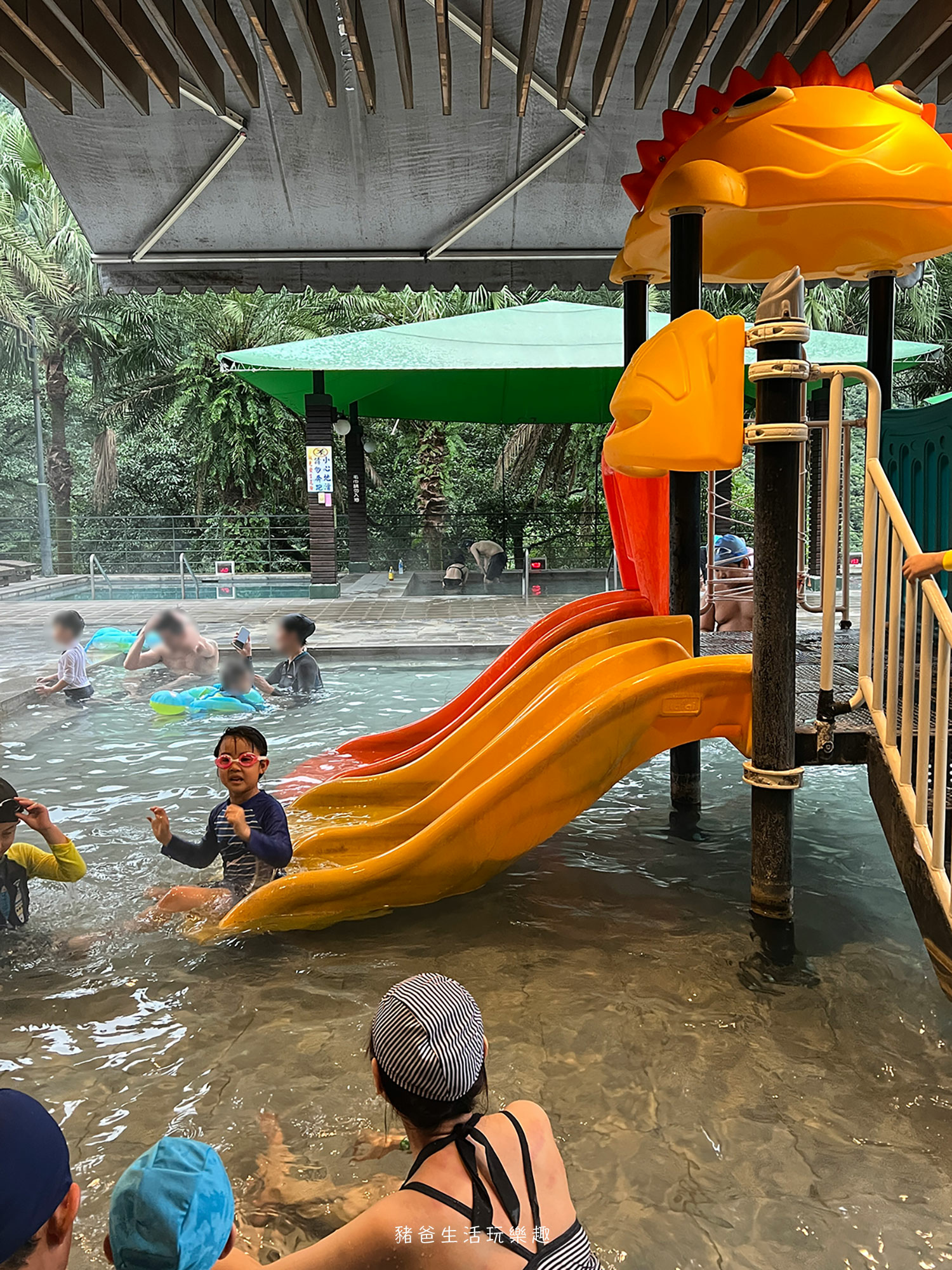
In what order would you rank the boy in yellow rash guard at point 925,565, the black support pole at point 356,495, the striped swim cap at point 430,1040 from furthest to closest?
the black support pole at point 356,495, the boy in yellow rash guard at point 925,565, the striped swim cap at point 430,1040

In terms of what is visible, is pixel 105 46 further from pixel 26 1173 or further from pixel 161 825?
pixel 26 1173

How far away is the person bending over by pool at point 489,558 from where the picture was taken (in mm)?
19953

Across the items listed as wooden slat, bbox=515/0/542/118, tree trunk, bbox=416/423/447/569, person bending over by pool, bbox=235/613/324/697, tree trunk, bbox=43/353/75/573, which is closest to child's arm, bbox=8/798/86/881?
wooden slat, bbox=515/0/542/118

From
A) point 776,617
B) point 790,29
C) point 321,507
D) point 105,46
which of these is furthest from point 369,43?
point 321,507

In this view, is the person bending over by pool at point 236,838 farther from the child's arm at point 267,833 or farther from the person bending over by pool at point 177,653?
the person bending over by pool at point 177,653

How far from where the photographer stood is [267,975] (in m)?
3.58

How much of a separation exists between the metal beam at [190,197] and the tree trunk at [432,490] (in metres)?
14.8

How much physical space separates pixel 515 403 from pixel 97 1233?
1623 cm

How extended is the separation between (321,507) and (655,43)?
43.2 feet

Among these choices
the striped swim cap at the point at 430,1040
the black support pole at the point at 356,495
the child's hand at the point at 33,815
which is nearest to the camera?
the striped swim cap at the point at 430,1040

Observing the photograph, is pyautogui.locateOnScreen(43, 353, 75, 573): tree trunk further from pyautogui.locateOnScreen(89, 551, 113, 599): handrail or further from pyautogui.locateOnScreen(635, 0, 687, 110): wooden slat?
pyautogui.locateOnScreen(635, 0, 687, 110): wooden slat

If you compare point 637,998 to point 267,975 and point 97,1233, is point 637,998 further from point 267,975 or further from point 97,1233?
point 97,1233

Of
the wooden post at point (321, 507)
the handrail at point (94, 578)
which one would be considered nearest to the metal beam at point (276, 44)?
the wooden post at point (321, 507)

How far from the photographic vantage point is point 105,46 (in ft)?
13.4
